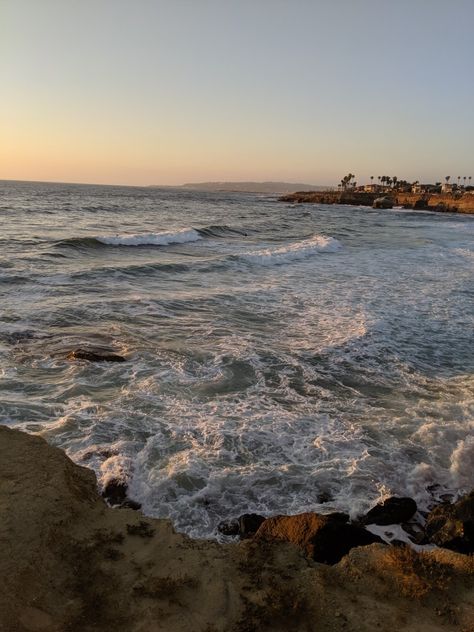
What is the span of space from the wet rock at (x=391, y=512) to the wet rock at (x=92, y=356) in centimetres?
574

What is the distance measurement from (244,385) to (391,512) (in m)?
3.79

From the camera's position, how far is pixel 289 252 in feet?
87.2

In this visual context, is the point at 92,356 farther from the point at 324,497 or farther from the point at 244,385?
the point at 324,497

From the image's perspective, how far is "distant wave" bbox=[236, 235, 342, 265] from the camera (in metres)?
24.2

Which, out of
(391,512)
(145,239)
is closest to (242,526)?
(391,512)

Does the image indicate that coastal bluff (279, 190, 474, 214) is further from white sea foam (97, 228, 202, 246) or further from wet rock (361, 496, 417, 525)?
wet rock (361, 496, 417, 525)

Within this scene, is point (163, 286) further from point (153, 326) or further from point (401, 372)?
point (401, 372)

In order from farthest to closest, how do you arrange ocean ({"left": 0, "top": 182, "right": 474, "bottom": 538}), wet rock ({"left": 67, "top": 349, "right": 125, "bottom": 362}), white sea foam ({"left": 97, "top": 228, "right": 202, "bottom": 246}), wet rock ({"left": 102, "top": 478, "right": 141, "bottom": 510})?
white sea foam ({"left": 97, "top": 228, "right": 202, "bottom": 246}) → wet rock ({"left": 67, "top": 349, "right": 125, "bottom": 362}) → ocean ({"left": 0, "top": 182, "right": 474, "bottom": 538}) → wet rock ({"left": 102, "top": 478, "right": 141, "bottom": 510})

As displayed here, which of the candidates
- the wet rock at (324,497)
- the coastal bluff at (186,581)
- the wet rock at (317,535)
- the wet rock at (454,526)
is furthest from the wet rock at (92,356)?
the wet rock at (454,526)

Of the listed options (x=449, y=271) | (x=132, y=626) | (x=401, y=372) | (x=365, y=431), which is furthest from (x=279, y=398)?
(x=449, y=271)

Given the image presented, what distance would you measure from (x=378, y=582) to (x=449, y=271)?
2117 centimetres

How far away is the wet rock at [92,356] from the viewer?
941cm

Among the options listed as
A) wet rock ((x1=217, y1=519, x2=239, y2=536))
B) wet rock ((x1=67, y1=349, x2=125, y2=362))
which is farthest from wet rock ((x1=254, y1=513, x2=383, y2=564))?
wet rock ((x1=67, y1=349, x2=125, y2=362))

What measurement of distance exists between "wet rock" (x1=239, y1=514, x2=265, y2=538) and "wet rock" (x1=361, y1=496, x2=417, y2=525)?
4.04 ft
